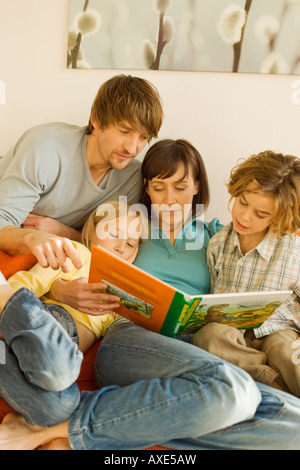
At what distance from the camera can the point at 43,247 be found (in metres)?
1.28

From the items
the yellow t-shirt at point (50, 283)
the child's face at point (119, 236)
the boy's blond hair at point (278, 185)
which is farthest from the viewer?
the child's face at point (119, 236)

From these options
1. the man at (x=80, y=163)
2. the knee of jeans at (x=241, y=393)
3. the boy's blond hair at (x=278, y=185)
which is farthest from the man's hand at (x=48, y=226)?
the knee of jeans at (x=241, y=393)

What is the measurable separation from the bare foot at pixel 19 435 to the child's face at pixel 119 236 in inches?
27.0

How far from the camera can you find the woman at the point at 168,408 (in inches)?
43.0

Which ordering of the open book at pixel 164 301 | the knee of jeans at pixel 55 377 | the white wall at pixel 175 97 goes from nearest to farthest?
the knee of jeans at pixel 55 377 < the open book at pixel 164 301 < the white wall at pixel 175 97

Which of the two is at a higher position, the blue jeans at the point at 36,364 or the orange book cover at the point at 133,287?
the orange book cover at the point at 133,287

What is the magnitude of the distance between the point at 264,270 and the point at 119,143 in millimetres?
766

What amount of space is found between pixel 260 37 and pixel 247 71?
16 centimetres

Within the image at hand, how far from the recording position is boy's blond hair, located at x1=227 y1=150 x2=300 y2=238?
1.54 meters

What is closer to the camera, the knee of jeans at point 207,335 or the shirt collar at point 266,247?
the knee of jeans at point 207,335

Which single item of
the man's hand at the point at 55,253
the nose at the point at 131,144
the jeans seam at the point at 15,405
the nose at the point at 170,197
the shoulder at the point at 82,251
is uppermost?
the nose at the point at 131,144

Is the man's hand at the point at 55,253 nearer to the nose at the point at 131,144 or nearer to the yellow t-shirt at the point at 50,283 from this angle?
the yellow t-shirt at the point at 50,283

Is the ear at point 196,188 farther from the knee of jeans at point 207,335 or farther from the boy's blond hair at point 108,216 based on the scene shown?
the knee of jeans at point 207,335
